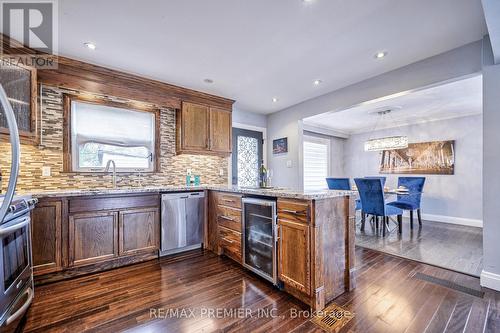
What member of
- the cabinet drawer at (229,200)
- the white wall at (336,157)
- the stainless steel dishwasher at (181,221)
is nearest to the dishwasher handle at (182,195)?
the stainless steel dishwasher at (181,221)

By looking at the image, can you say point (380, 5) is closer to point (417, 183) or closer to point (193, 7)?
point (193, 7)

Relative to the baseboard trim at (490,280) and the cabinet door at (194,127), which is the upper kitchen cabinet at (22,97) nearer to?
the cabinet door at (194,127)

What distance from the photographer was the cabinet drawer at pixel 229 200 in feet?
8.56

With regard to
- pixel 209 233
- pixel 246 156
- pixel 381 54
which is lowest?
pixel 209 233

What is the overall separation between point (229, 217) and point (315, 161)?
406cm

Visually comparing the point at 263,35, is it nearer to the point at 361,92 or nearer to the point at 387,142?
the point at 361,92

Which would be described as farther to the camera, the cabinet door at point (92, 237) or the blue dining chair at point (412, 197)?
the blue dining chair at point (412, 197)

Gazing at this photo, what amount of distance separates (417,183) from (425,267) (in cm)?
257

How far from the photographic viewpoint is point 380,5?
1774 mm

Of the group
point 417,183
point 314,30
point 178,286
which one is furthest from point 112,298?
point 417,183

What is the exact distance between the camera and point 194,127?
143 inches

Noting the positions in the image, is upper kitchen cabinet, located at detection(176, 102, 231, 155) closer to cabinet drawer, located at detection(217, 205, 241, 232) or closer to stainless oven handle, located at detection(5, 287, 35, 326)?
cabinet drawer, located at detection(217, 205, 241, 232)

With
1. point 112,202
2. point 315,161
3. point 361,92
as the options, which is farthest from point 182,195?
point 315,161

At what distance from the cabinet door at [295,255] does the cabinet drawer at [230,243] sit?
709 millimetres
